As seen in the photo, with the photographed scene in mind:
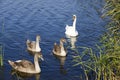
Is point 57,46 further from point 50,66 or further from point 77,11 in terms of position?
point 77,11

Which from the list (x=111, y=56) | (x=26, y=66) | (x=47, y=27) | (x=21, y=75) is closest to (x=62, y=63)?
(x=26, y=66)

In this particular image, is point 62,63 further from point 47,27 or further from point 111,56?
point 111,56

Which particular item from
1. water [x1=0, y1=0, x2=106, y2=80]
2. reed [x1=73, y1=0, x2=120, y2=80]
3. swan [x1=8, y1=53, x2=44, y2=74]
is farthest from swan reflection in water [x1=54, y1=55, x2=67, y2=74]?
reed [x1=73, y1=0, x2=120, y2=80]

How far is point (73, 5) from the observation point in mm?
35188

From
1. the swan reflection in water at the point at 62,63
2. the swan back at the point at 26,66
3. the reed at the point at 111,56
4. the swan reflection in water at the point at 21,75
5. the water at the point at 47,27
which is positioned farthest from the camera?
the water at the point at 47,27

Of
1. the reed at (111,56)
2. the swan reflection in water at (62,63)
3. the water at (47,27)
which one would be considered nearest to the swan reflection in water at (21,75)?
the water at (47,27)

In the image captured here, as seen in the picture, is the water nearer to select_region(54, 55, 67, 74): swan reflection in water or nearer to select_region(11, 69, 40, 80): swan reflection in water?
select_region(54, 55, 67, 74): swan reflection in water

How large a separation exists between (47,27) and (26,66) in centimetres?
863

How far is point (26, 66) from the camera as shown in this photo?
64.8ft

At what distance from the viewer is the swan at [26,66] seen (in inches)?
769

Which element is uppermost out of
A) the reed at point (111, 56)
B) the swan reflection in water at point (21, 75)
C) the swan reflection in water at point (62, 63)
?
the reed at point (111, 56)

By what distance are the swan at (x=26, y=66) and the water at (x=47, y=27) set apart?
434 mm

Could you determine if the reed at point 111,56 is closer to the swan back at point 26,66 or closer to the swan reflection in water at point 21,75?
the swan reflection in water at point 21,75

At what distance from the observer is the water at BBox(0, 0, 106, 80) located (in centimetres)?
2000
